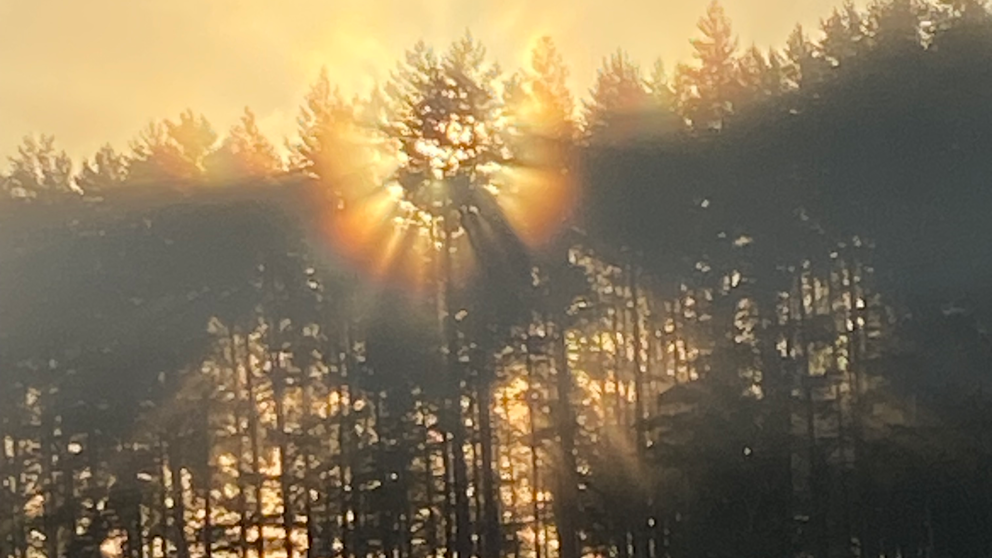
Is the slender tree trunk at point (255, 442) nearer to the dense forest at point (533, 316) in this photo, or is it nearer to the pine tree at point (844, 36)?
the dense forest at point (533, 316)

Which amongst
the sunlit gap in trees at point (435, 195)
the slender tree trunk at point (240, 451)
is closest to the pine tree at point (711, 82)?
the sunlit gap in trees at point (435, 195)

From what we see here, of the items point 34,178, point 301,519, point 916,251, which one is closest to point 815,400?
point 916,251

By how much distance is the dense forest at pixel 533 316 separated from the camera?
23.1m

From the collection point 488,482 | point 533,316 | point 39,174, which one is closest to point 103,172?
point 39,174

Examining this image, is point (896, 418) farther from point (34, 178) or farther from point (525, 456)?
point (34, 178)

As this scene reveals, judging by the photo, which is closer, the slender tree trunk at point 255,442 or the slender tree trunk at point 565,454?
the slender tree trunk at point 565,454

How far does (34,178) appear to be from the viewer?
84.4 feet

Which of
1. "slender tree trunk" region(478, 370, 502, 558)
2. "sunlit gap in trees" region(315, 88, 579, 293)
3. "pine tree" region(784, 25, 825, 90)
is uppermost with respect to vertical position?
"pine tree" region(784, 25, 825, 90)

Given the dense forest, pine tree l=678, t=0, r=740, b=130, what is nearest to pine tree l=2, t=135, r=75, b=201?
the dense forest

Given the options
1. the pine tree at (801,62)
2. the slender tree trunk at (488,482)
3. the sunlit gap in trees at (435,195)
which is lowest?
the slender tree trunk at (488,482)

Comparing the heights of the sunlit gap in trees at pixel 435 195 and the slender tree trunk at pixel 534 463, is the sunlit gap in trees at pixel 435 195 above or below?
A: above

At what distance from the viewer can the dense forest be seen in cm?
2309

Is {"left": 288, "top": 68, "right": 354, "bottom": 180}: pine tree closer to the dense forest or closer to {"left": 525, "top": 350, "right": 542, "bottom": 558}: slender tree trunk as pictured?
the dense forest

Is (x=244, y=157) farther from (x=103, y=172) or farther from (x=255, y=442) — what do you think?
(x=255, y=442)
